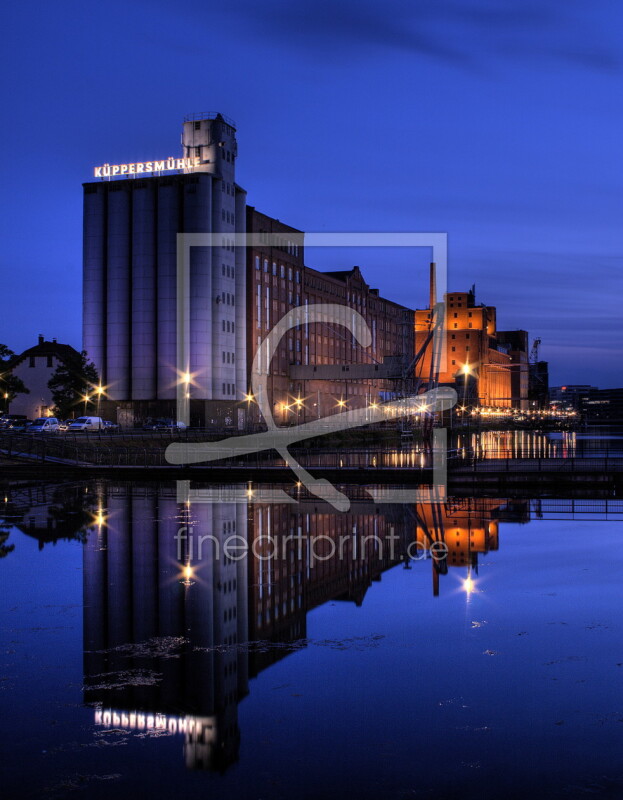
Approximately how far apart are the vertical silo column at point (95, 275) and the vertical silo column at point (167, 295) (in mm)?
8758

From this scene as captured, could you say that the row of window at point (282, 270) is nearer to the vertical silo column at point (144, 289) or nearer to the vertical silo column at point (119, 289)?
the vertical silo column at point (144, 289)

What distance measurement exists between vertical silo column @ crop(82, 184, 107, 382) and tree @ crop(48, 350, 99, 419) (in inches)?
303

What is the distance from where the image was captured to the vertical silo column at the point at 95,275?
116438 mm

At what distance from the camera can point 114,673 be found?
45.6ft

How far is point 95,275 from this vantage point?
117062mm

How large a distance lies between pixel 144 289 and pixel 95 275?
834 cm

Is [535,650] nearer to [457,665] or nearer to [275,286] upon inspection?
[457,665]

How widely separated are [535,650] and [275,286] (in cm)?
13067

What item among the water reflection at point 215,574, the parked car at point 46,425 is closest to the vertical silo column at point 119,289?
the parked car at point 46,425

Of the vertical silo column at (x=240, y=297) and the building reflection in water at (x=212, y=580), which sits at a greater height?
the vertical silo column at (x=240, y=297)

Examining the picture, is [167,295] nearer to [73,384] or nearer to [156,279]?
[156,279]

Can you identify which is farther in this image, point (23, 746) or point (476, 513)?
point (476, 513)

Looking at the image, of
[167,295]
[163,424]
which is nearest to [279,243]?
[167,295]

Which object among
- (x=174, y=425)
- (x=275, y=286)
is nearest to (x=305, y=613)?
(x=174, y=425)
